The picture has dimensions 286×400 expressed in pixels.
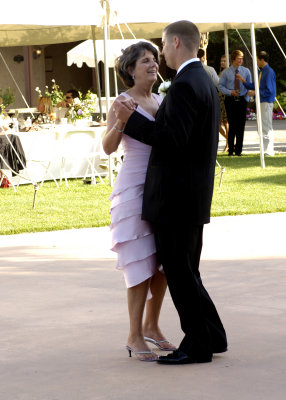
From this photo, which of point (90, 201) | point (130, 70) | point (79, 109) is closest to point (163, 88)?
point (90, 201)

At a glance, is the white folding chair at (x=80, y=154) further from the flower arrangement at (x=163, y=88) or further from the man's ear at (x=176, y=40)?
the man's ear at (x=176, y=40)

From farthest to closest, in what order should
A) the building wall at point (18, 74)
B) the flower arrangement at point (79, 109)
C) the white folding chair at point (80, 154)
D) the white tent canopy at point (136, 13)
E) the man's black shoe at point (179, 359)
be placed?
the building wall at point (18, 74), the flower arrangement at point (79, 109), the white folding chair at point (80, 154), the white tent canopy at point (136, 13), the man's black shoe at point (179, 359)

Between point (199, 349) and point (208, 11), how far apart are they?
9869 millimetres

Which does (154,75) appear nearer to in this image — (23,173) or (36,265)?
(36,265)

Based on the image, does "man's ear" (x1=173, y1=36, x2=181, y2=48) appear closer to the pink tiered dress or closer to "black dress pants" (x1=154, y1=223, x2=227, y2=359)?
the pink tiered dress

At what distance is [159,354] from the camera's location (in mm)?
4988

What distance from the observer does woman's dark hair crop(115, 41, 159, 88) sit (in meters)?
4.88

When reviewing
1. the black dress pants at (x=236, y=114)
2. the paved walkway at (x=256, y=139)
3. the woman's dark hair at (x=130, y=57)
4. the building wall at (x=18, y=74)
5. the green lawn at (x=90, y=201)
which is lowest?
the paved walkway at (x=256, y=139)

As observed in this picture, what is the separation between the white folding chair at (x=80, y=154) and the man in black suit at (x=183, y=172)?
9.25m

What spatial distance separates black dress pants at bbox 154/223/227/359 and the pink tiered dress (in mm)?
123

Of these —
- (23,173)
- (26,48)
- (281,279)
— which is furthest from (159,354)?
(26,48)

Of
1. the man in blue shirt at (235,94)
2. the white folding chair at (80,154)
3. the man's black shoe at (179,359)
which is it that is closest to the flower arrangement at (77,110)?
the white folding chair at (80,154)

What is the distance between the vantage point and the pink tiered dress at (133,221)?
4797 millimetres

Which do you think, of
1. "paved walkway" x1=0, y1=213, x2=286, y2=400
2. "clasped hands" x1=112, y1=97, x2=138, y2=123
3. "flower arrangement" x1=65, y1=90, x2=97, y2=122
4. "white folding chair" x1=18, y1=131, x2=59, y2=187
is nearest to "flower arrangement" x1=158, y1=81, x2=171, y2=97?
"paved walkway" x1=0, y1=213, x2=286, y2=400
